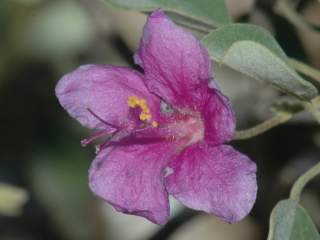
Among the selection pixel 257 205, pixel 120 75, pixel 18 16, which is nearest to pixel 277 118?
pixel 120 75

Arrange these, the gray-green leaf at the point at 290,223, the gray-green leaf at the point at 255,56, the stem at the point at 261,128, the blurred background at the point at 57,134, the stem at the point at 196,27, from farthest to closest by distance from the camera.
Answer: the blurred background at the point at 57,134 < the stem at the point at 196,27 < the stem at the point at 261,128 < the gray-green leaf at the point at 290,223 < the gray-green leaf at the point at 255,56

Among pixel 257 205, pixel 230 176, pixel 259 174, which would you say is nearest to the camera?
pixel 230 176

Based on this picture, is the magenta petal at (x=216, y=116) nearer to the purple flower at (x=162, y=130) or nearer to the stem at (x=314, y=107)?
the purple flower at (x=162, y=130)

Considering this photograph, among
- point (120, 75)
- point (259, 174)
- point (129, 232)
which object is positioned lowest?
point (129, 232)

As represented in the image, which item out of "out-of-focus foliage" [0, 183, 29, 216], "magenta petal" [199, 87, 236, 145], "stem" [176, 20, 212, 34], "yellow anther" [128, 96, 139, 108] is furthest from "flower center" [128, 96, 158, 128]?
"out-of-focus foliage" [0, 183, 29, 216]

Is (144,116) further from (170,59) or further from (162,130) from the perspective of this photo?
(170,59)

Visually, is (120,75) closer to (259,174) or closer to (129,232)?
(259,174)

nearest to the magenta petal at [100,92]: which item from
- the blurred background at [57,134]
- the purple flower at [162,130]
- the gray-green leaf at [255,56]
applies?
the purple flower at [162,130]

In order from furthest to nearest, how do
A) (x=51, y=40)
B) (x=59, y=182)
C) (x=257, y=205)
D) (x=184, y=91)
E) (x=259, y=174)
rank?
(x=51, y=40), (x=59, y=182), (x=257, y=205), (x=259, y=174), (x=184, y=91)
